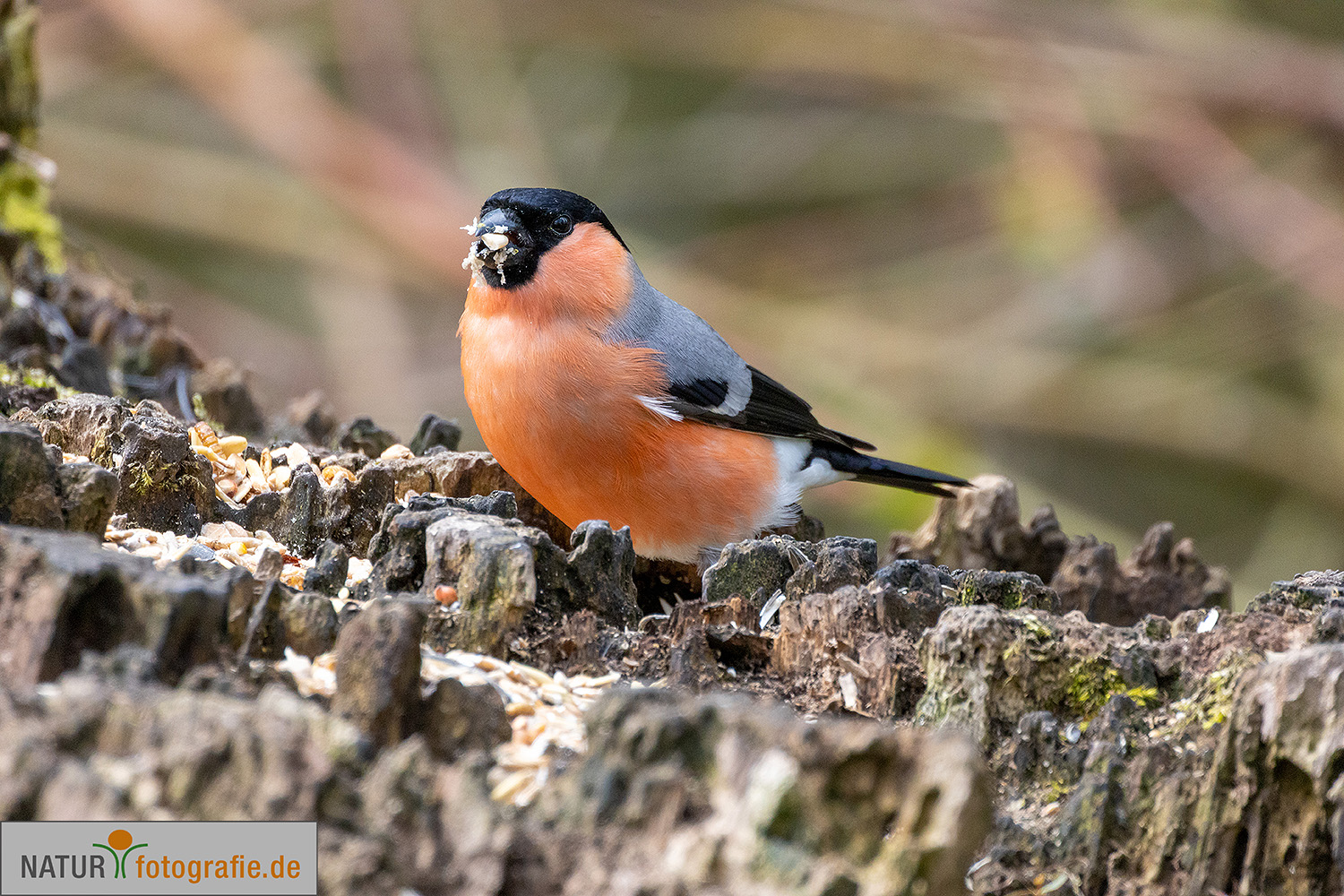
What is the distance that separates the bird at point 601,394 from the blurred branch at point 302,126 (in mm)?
3766

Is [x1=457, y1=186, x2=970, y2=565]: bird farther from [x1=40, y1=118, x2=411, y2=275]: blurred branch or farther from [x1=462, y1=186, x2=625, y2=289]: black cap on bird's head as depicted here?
[x1=40, y1=118, x2=411, y2=275]: blurred branch

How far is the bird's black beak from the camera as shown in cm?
331

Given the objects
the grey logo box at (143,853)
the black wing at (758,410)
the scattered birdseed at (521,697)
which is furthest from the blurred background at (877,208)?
the grey logo box at (143,853)

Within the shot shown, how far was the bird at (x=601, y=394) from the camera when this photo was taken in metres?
3.18

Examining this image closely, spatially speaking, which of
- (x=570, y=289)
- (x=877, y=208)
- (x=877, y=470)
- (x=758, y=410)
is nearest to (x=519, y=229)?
(x=570, y=289)

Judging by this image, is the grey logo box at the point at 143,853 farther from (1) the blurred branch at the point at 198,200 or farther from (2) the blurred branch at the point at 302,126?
(1) the blurred branch at the point at 198,200

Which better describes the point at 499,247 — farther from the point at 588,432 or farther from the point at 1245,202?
the point at 1245,202

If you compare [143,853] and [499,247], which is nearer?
[143,853]

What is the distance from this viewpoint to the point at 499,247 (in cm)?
329

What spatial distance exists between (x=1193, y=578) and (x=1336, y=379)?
458cm

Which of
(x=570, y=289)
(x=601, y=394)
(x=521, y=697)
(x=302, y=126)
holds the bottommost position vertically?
(x=521, y=697)

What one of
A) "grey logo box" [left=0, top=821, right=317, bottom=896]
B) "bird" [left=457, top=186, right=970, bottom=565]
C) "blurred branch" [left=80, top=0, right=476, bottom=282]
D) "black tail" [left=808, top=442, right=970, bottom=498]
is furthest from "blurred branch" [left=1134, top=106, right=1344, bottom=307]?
"grey logo box" [left=0, top=821, right=317, bottom=896]

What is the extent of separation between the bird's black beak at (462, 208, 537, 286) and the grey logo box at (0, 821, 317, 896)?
2.33 metres

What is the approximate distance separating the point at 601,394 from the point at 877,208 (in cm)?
576
